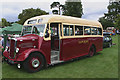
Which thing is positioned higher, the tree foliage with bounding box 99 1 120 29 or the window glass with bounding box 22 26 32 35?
the tree foliage with bounding box 99 1 120 29

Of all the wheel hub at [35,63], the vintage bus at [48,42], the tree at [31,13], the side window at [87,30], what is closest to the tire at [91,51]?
the vintage bus at [48,42]

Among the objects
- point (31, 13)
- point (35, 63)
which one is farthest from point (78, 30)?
point (31, 13)

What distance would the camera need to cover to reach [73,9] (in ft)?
140

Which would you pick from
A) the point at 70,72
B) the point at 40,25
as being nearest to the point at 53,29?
the point at 40,25

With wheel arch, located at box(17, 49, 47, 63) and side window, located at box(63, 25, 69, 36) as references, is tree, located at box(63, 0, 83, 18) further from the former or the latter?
wheel arch, located at box(17, 49, 47, 63)

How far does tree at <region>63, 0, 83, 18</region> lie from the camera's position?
139 feet

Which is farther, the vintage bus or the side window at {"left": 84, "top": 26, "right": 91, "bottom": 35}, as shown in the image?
the side window at {"left": 84, "top": 26, "right": 91, "bottom": 35}

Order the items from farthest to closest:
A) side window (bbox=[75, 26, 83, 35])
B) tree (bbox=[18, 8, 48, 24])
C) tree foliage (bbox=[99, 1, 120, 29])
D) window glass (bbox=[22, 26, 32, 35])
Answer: tree foliage (bbox=[99, 1, 120, 29])
tree (bbox=[18, 8, 48, 24])
side window (bbox=[75, 26, 83, 35])
window glass (bbox=[22, 26, 32, 35])

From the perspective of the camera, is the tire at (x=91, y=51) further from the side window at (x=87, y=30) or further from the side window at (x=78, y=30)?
the side window at (x=78, y=30)

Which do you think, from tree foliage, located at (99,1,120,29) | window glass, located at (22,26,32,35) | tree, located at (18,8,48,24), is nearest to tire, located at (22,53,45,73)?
window glass, located at (22,26,32,35)

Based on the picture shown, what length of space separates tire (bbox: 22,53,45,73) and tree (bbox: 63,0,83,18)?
37943mm

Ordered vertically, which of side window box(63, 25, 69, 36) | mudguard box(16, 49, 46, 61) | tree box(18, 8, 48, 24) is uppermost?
tree box(18, 8, 48, 24)

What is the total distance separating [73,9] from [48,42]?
129 feet

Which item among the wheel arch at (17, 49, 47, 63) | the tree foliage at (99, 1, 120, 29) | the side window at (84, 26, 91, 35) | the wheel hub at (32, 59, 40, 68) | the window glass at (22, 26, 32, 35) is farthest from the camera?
the tree foliage at (99, 1, 120, 29)
